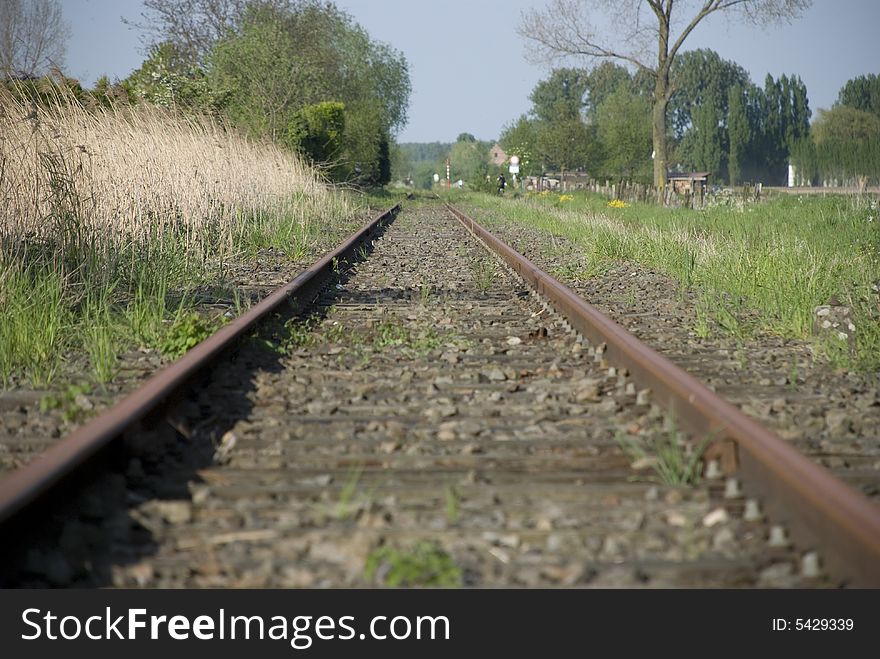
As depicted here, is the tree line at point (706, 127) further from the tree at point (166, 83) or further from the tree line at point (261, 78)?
the tree at point (166, 83)

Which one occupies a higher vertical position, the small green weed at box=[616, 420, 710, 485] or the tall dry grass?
the tall dry grass

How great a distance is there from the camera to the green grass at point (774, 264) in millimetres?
6477

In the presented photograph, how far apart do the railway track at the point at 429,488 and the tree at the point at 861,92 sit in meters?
129

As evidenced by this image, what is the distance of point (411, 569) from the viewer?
2.54 meters

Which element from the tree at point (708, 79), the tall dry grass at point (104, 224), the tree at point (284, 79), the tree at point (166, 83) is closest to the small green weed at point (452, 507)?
the tall dry grass at point (104, 224)

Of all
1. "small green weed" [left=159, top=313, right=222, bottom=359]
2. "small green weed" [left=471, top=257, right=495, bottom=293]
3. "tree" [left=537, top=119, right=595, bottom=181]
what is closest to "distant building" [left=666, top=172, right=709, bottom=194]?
"tree" [left=537, top=119, right=595, bottom=181]

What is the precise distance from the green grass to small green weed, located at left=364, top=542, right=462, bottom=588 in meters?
3.52

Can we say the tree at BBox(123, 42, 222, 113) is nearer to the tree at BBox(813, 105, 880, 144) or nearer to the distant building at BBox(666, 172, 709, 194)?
the distant building at BBox(666, 172, 709, 194)

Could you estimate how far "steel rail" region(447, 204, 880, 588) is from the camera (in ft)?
7.98

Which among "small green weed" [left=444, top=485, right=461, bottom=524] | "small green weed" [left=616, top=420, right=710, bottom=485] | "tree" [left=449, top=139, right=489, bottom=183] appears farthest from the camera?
"tree" [left=449, top=139, right=489, bottom=183]

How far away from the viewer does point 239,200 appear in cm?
1330

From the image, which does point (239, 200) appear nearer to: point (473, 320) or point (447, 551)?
point (473, 320)

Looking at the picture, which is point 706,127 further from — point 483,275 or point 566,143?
point 483,275

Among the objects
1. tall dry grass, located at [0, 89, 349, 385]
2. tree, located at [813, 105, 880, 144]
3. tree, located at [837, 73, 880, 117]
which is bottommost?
tall dry grass, located at [0, 89, 349, 385]
